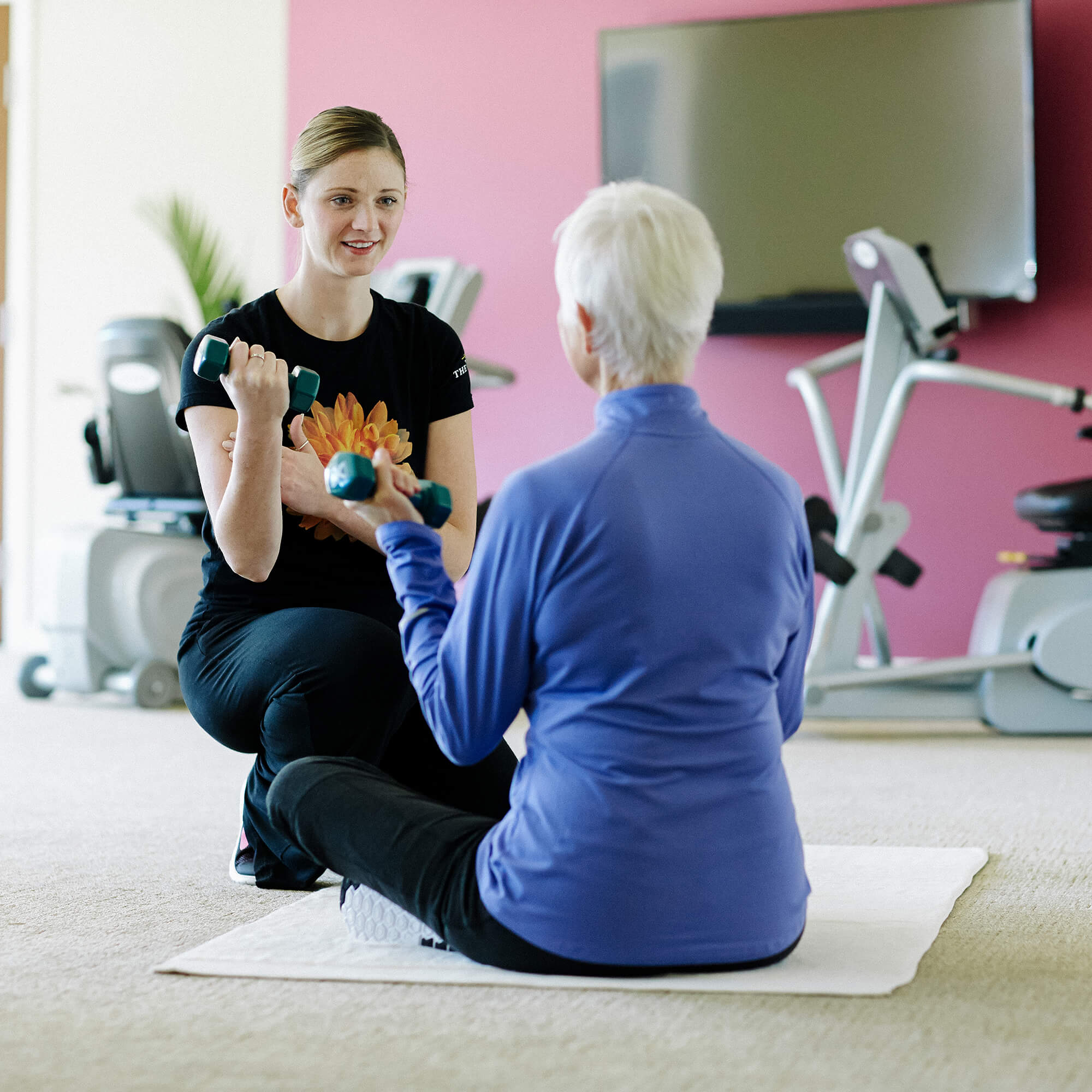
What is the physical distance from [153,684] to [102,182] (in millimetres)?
2321

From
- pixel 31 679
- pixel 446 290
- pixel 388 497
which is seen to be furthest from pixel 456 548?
pixel 31 679

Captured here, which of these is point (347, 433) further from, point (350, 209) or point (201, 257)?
point (201, 257)

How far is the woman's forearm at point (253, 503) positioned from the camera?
1.60m

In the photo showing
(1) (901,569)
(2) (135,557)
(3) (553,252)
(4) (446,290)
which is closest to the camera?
(1) (901,569)

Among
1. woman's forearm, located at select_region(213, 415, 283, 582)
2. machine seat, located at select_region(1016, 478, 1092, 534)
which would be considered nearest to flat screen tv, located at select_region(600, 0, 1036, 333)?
machine seat, located at select_region(1016, 478, 1092, 534)

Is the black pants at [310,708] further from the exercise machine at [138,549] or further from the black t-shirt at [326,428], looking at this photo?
the exercise machine at [138,549]

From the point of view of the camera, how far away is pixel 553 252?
182 inches

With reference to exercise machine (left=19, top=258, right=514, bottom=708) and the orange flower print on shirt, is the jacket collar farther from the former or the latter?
exercise machine (left=19, top=258, right=514, bottom=708)

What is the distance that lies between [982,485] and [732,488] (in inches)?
130

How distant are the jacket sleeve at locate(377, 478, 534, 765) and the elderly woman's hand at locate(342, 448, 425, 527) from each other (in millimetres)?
21

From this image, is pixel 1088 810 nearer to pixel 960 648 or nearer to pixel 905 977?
pixel 905 977

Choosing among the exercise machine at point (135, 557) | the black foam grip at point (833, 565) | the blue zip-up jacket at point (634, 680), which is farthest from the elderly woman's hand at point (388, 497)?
the exercise machine at point (135, 557)

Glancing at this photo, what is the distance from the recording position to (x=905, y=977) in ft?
4.39

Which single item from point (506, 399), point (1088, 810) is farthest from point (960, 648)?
point (1088, 810)
